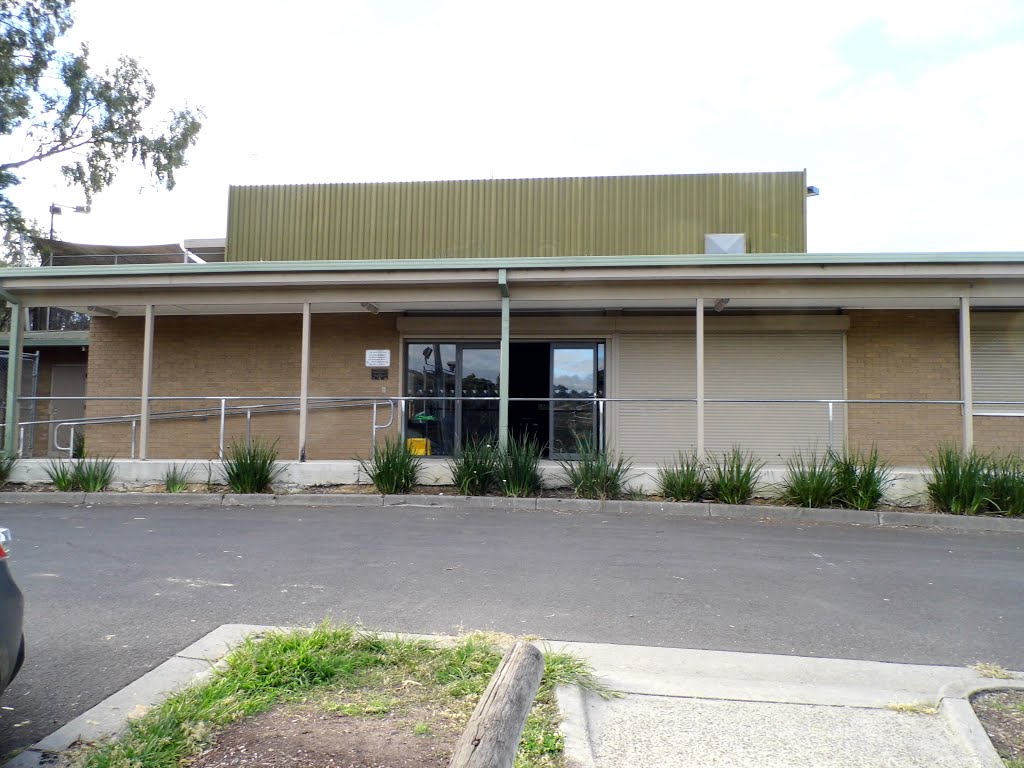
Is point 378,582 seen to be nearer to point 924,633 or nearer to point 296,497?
point 924,633

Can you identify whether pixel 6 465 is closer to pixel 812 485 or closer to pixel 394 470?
pixel 394 470

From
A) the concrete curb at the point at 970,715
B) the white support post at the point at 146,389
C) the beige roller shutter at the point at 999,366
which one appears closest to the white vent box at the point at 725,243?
the beige roller shutter at the point at 999,366

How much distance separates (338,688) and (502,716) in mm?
1557

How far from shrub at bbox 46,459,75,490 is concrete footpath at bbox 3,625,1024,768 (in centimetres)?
807

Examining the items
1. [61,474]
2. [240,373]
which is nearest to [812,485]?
[240,373]

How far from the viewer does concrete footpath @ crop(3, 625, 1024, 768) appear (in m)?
3.03

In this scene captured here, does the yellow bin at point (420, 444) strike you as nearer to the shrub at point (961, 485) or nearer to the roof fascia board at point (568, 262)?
the roof fascia board at point (568, 262)

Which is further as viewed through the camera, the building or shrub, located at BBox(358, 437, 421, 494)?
the building

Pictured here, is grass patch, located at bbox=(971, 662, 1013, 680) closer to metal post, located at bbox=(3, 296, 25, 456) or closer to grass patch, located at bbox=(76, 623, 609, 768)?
grass patch, located at bbox=(76, 623, 609, 768)

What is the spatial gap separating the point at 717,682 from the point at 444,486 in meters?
7.13

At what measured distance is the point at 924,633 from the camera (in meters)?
4.61

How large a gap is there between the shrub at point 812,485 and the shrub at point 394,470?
16.7ft

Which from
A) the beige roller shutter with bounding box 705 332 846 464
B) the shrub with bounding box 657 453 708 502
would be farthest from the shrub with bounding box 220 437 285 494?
the beige roller shutter with bounding box 705 332 846 464

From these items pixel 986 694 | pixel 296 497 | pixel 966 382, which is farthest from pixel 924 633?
pixel 296 497
